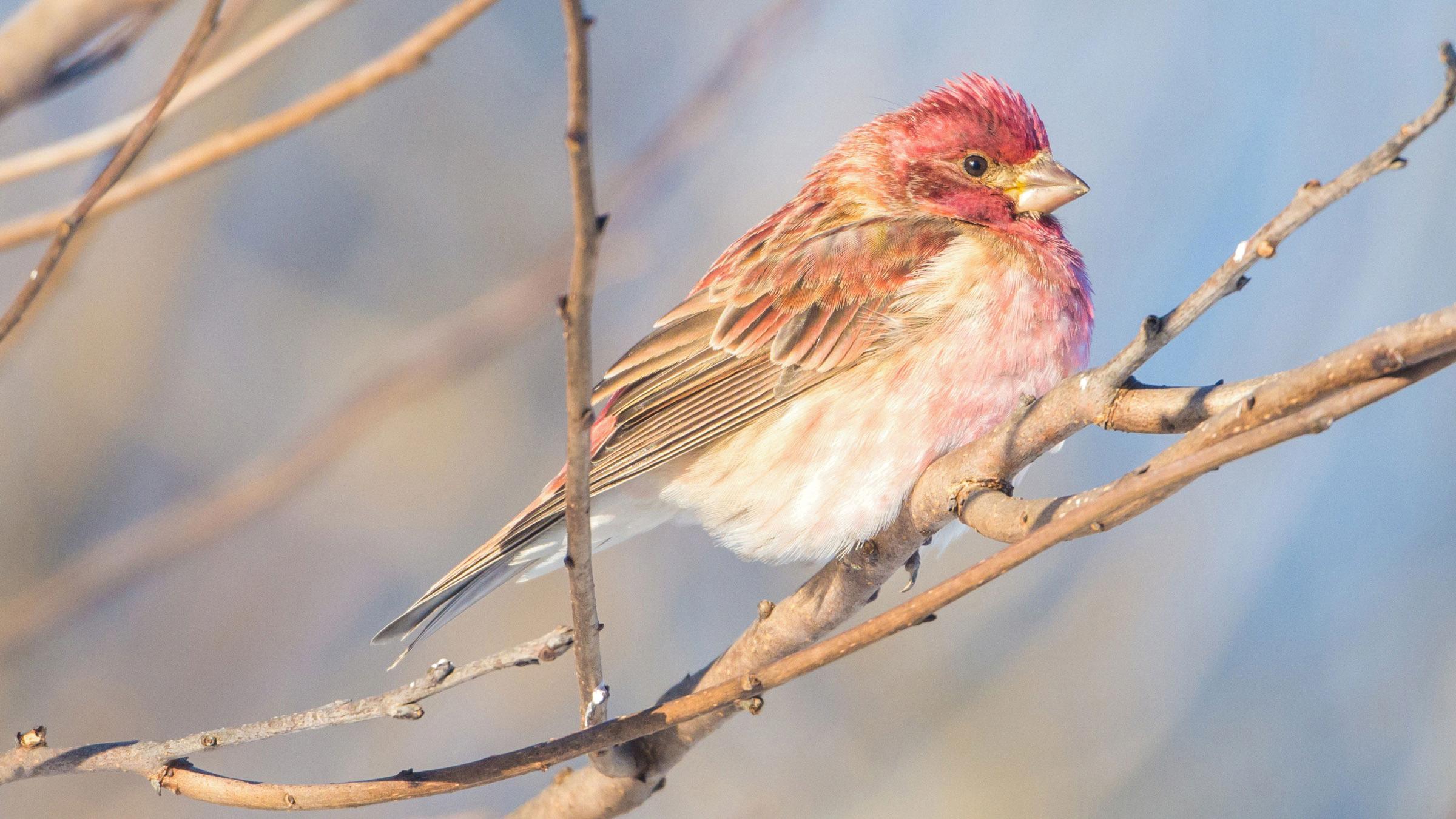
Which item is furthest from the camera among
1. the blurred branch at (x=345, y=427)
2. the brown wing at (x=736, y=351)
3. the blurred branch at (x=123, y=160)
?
the brown wing at (x=736, y=351)

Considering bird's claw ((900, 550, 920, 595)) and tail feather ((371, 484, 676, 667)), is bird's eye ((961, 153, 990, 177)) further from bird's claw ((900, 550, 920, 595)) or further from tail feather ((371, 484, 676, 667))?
tail feather ((371, 484, 676, 667))

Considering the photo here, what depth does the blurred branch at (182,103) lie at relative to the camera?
2967 millimetres

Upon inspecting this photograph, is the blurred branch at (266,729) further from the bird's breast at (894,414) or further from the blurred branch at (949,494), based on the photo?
the bird's breast at (894,414)

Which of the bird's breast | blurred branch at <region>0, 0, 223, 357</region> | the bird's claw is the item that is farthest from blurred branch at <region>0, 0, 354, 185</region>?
the bird's claw

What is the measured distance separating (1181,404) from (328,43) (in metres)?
7.24

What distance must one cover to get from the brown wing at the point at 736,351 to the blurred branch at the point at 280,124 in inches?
69.3

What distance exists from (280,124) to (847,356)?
2314 mm

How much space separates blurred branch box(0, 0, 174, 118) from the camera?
2.95 metres

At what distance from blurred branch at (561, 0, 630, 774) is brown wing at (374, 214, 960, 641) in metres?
1.42

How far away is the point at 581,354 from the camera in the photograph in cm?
233

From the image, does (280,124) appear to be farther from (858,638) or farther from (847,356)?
(847,356)

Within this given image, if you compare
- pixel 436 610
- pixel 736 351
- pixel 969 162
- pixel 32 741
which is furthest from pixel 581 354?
pixel 969 162

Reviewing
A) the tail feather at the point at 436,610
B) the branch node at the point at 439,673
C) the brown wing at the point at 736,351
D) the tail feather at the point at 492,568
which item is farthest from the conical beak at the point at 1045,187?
the branch node at the point at 439,673

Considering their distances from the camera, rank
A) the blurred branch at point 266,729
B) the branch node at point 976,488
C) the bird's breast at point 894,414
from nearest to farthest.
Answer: the blurred branch at point 266,729 < the branch node at point 976,488 < the bird's breast at point 894,414
